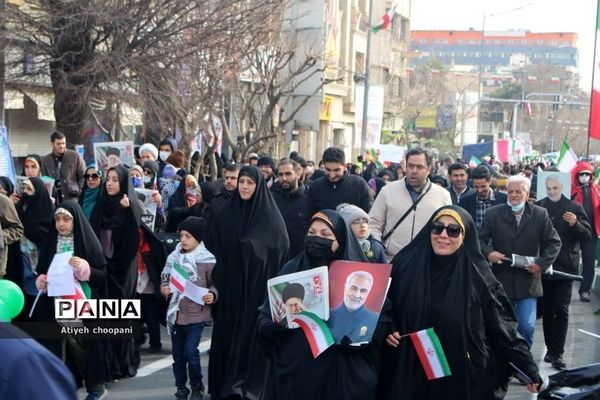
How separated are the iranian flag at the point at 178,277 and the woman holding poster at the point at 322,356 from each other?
2.61m

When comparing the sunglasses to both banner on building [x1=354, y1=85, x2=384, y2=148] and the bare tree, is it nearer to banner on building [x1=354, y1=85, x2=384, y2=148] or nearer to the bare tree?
the bare tree

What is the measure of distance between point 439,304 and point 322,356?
2.22ft

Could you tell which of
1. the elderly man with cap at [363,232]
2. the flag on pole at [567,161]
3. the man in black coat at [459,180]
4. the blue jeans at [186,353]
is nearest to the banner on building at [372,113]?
the flag on pole at [567,161]

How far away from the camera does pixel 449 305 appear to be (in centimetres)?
548

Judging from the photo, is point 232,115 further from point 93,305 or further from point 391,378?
point 391,378

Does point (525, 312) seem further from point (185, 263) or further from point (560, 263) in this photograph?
point (185, 263)

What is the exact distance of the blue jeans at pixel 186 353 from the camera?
7953mm

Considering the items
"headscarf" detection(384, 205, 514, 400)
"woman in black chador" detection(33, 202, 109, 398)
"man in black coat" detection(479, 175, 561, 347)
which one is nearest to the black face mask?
"headscarf" detection(384, 205, 514, 400)

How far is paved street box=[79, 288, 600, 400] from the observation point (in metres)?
8.46

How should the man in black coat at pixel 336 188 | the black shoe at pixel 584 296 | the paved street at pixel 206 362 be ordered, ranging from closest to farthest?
the paved street at pixel 206 362 < the man in black coat at pixel 336 188 < the black shoe at pixel 584 296

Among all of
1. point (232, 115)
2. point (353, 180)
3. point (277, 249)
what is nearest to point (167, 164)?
point (353, 180)

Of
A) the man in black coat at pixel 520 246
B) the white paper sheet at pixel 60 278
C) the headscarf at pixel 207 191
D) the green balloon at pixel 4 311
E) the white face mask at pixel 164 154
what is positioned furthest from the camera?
the white face mask at pixel 164 154

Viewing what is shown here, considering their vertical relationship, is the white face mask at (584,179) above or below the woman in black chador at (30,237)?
above

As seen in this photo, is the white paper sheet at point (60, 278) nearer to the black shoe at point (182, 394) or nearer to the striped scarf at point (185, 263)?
the striped scarf at point (185, 263)
